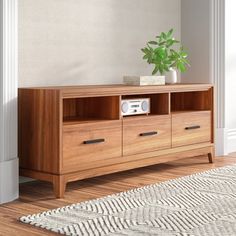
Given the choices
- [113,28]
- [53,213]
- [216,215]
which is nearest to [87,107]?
[113,28]

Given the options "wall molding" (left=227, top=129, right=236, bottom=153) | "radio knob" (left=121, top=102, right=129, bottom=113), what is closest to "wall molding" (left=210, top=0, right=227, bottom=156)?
"wall molding" (left=227, top=129, right=236, bottom=153)

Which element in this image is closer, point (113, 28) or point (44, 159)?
point (44, 159)

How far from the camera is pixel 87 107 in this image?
3764mm

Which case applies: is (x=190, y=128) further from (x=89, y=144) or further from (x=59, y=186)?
(x=59, y=186)

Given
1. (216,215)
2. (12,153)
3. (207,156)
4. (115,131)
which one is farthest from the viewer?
(207,156)

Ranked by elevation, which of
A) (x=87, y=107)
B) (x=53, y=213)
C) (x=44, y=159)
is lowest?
(x=53, y=213)

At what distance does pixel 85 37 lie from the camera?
13.0ft

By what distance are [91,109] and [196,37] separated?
1532 mm

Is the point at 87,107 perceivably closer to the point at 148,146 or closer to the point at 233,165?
the point at 148,146

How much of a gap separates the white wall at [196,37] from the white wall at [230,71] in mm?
234

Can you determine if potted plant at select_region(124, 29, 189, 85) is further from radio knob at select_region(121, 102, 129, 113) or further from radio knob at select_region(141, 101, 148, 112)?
radio knob at select_region(121, 102, 129, 113)

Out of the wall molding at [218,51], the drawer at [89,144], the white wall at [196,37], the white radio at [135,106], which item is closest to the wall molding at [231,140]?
the wall molding at [218,51]

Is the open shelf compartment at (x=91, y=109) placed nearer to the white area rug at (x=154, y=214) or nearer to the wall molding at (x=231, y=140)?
the white area rug at (x=154, y=214)

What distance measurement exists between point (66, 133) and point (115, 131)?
439 millimetres
